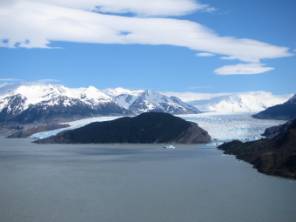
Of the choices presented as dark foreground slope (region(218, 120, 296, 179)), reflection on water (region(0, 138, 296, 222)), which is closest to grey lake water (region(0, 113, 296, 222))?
reflection on water (region(0, 138, 296, 222))

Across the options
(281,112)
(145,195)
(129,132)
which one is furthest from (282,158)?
(281,112)

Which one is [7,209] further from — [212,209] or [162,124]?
[162,124]

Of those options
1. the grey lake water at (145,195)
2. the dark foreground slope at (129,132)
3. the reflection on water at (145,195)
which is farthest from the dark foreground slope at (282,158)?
the dark foreground slope at (129,132)

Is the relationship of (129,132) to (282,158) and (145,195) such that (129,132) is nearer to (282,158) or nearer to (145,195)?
(282,158)

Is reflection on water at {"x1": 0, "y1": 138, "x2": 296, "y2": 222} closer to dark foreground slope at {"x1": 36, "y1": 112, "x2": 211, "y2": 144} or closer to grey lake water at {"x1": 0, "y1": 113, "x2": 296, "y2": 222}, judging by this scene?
grey lake water at {"x1": 0, "y1": 113, "x2": 296, "y2": 222}

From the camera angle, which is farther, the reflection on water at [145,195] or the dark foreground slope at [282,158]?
the dark foreground slope at [282,158]

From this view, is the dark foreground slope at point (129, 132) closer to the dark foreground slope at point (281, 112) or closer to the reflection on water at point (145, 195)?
the dark foreground slope at point (281, 112)

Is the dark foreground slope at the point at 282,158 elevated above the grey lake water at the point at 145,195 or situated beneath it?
elevated above
